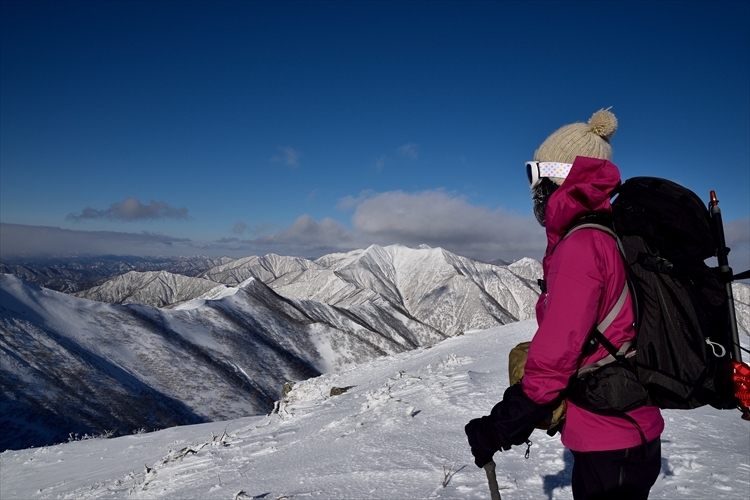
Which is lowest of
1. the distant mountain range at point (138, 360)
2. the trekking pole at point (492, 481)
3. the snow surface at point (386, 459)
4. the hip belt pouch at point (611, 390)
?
the distant mountain range at point (138, 360)

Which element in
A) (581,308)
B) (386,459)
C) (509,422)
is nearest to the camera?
(581,308)

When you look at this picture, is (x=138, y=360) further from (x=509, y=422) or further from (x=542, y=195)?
(x=542, y=195)

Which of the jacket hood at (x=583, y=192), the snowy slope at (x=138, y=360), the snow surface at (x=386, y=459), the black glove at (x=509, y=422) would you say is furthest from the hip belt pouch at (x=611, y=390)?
the snowy slope at (x=138, y=360)

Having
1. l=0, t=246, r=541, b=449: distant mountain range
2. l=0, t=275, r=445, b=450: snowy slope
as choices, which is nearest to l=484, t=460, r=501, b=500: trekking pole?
l=0, t=246, r=541, b=449: distant mountain range

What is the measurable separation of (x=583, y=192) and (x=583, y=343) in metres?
0.96

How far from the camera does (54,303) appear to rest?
6638 centimetres

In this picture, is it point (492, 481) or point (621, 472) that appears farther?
point (492, 481)

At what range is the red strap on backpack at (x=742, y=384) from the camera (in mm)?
2418

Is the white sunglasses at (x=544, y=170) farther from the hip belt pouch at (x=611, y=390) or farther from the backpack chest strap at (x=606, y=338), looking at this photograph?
the hip belt pouch at (x=611, y=390)

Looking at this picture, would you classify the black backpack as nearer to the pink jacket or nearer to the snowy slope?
the pink jacket

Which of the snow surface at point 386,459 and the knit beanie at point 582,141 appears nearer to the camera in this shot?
the knit beanie at point 582,141

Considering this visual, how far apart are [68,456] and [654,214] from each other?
1874 cm

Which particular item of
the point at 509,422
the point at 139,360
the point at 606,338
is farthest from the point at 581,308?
the point at 139,360

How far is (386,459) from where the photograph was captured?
602 cm
